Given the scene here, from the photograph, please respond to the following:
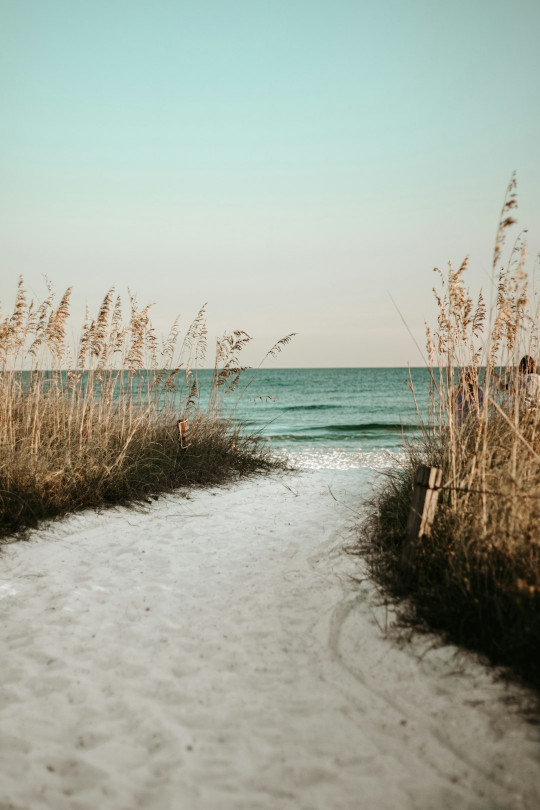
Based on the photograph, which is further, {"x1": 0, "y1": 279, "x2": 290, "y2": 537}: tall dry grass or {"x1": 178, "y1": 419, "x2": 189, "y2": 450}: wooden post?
{"x1": 178, "y1": 419, "x2": 189, "y2": 450}: wooden post

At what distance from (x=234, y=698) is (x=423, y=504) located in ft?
4.99

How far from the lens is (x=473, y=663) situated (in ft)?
8.39

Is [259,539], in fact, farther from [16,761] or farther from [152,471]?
[16,761]

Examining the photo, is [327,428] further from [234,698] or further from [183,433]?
[234,698]

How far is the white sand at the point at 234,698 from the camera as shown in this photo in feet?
6.40

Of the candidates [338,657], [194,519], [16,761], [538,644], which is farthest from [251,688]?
[194,519]

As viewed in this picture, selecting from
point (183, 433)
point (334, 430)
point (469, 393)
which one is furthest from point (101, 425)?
point (334, 430)

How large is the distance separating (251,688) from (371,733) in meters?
0.62

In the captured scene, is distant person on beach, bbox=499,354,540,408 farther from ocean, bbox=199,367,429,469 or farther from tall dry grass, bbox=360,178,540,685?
ocean, bbox=199,367,429,469

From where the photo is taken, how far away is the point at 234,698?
247 cm

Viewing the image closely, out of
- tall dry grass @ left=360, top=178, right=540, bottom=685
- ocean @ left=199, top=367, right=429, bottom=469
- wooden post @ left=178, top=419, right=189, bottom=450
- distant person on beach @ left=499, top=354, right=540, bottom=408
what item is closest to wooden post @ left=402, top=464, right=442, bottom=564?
tall dry grass @ left=360, top=178, right=540, bottom=685

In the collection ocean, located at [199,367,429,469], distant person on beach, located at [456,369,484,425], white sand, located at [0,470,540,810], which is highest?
distant person on beach, located at [456,369,484,425]

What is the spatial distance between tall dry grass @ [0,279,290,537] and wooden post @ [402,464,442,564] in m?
3.15

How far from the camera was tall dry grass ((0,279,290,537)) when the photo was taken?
16.0 feet
